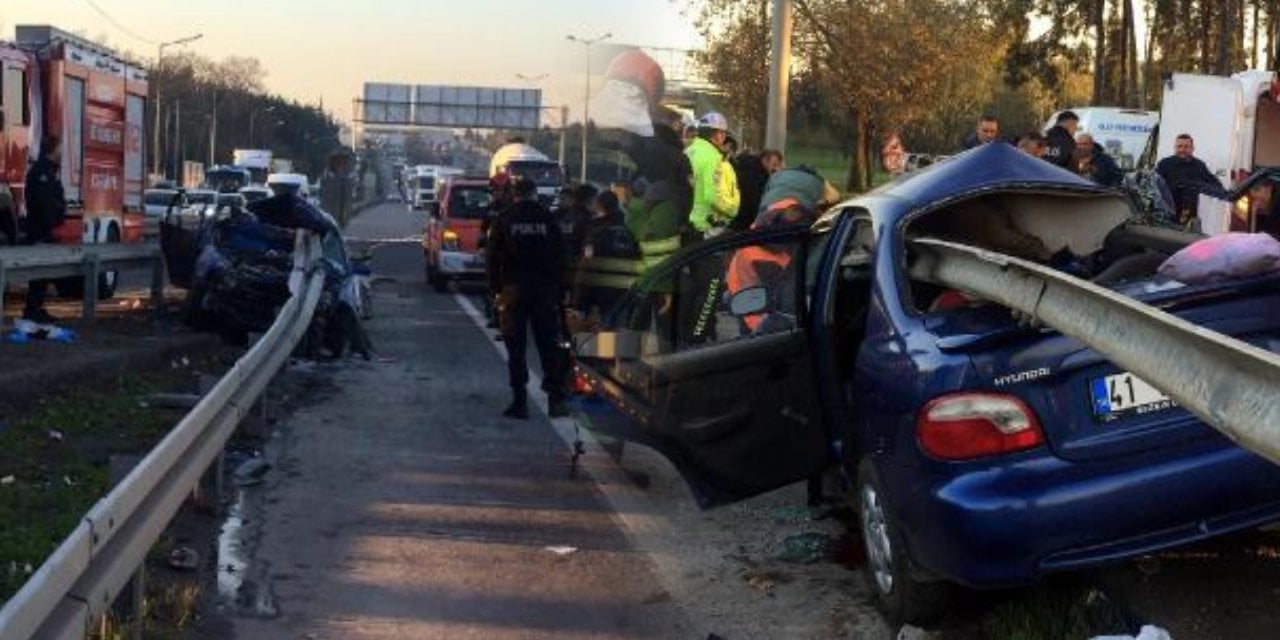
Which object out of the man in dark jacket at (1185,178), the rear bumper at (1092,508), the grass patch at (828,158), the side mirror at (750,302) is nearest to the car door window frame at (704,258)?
the side mirror at (750,302)

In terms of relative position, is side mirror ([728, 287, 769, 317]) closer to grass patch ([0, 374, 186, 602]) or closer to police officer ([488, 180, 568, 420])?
grass patch ([0, 374, 186, 602])

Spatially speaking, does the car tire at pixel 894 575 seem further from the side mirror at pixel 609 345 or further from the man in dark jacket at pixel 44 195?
the man in dark jacket at pixel 44 195

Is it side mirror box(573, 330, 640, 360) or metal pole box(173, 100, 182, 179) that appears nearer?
side mirror box(573, 330, 640, 360)

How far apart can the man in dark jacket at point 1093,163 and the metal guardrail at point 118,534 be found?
790cm

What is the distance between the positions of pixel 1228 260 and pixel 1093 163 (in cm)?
846

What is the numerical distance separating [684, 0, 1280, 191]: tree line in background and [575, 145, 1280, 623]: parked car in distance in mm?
22314

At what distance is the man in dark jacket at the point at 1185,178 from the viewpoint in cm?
1372

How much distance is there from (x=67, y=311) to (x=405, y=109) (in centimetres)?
7020

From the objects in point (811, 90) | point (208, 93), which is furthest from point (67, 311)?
point (208, 93)

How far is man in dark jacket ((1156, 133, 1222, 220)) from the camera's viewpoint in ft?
45.0

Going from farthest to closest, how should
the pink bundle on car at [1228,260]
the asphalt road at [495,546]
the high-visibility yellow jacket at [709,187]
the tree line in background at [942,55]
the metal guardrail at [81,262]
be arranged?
the tree line in background at [942,55] → the high-visibility yellow jacket at [709,187] → the metal guardrail at [81,262] → the asphalt road at [495,546] → the pink bundle on car at [1228,260]

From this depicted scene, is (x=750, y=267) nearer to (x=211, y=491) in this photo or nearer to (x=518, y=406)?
(x=211, y=491)

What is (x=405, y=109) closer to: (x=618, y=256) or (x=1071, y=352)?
(x=618, y=256)

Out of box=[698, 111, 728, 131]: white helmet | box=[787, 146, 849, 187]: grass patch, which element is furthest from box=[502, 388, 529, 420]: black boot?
box=[787, 146, 849, 187]: grass patch
